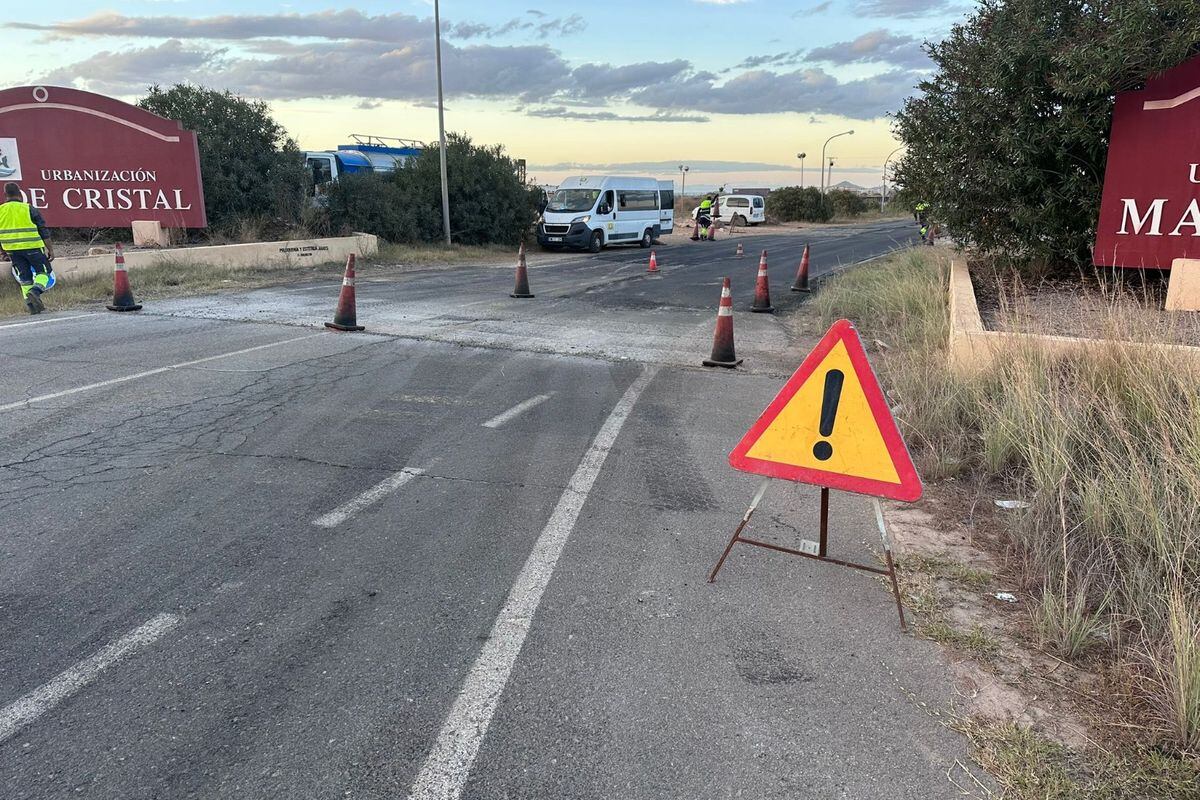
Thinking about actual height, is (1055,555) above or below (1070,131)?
below

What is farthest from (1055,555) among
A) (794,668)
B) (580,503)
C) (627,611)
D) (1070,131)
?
(1070,131)

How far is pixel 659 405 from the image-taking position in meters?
7.67

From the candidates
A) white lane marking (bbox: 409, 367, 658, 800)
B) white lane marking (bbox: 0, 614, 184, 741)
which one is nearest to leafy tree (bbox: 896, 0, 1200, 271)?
white lane marking (bbox: 409, 367, 658, 800)

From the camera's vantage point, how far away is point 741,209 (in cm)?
5116

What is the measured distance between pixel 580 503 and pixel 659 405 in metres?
2.72

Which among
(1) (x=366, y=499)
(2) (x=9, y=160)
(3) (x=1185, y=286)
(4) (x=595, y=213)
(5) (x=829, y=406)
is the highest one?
(2) (x=9, y=160)

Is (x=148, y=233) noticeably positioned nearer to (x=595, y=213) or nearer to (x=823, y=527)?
(x=595, y=213)

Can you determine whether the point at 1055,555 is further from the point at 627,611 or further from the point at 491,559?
the point at 491,559

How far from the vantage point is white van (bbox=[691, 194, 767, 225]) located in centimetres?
5097

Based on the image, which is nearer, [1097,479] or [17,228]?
[1097,479]

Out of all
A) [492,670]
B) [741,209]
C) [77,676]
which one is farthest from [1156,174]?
[741,209]

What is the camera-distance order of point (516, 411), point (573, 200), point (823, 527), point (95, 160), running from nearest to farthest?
point (823, 527) < point (516, 411) < point (95, 160) < point (573, 200)

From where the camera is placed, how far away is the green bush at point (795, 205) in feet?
203

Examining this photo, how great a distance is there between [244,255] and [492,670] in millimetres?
17813
